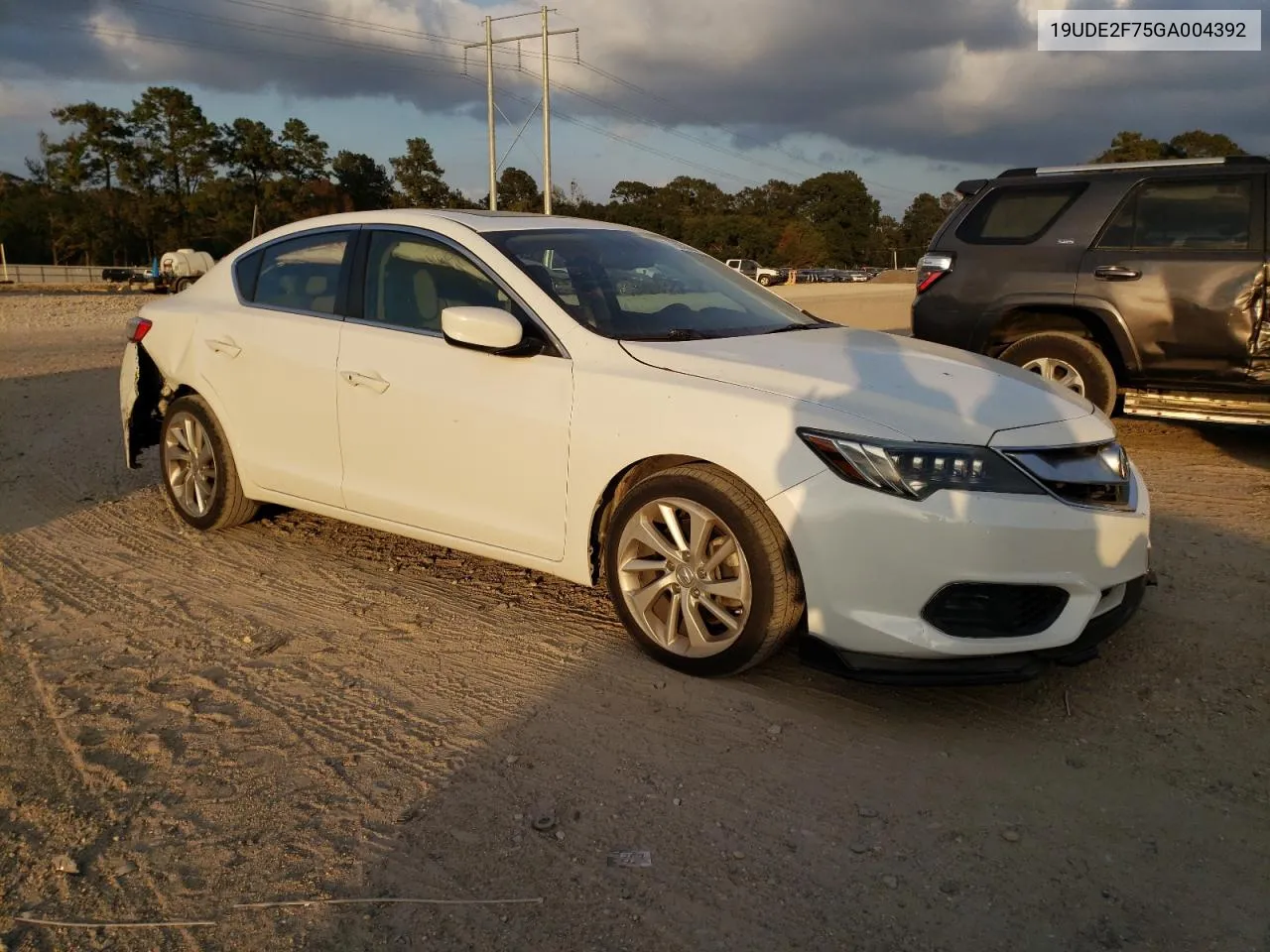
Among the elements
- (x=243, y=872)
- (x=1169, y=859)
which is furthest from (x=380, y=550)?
(x=1169, y=859)

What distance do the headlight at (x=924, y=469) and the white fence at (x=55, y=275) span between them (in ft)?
200

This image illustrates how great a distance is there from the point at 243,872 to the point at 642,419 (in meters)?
1.91

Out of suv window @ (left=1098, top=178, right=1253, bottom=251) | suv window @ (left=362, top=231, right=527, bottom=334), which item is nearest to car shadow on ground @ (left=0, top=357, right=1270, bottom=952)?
suv window @ (left=362, top=231, right=527, bottom=334)

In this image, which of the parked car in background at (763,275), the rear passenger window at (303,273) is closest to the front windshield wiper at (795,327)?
the parked car in background at (763,275)

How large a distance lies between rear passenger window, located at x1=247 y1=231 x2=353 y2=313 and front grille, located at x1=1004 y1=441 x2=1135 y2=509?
311cm

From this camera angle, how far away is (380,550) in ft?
17.6

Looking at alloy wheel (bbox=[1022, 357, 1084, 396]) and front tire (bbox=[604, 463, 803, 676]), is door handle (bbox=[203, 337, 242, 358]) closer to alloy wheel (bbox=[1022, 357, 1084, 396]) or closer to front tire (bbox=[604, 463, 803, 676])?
front tire (bbox=[604, 463, 803, 676])

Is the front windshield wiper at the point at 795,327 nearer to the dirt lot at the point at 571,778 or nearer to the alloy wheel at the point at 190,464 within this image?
the dirt lot at the point at 571,778

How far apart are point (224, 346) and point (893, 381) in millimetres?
3281

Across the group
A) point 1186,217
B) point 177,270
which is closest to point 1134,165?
point 1186,217

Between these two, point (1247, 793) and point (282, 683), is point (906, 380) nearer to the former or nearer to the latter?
point (1247, 793)

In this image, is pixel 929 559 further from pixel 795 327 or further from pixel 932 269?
pixel 932 269

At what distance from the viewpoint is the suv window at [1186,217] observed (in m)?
6.95

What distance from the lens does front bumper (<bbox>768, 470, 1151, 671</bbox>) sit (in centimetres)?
329
